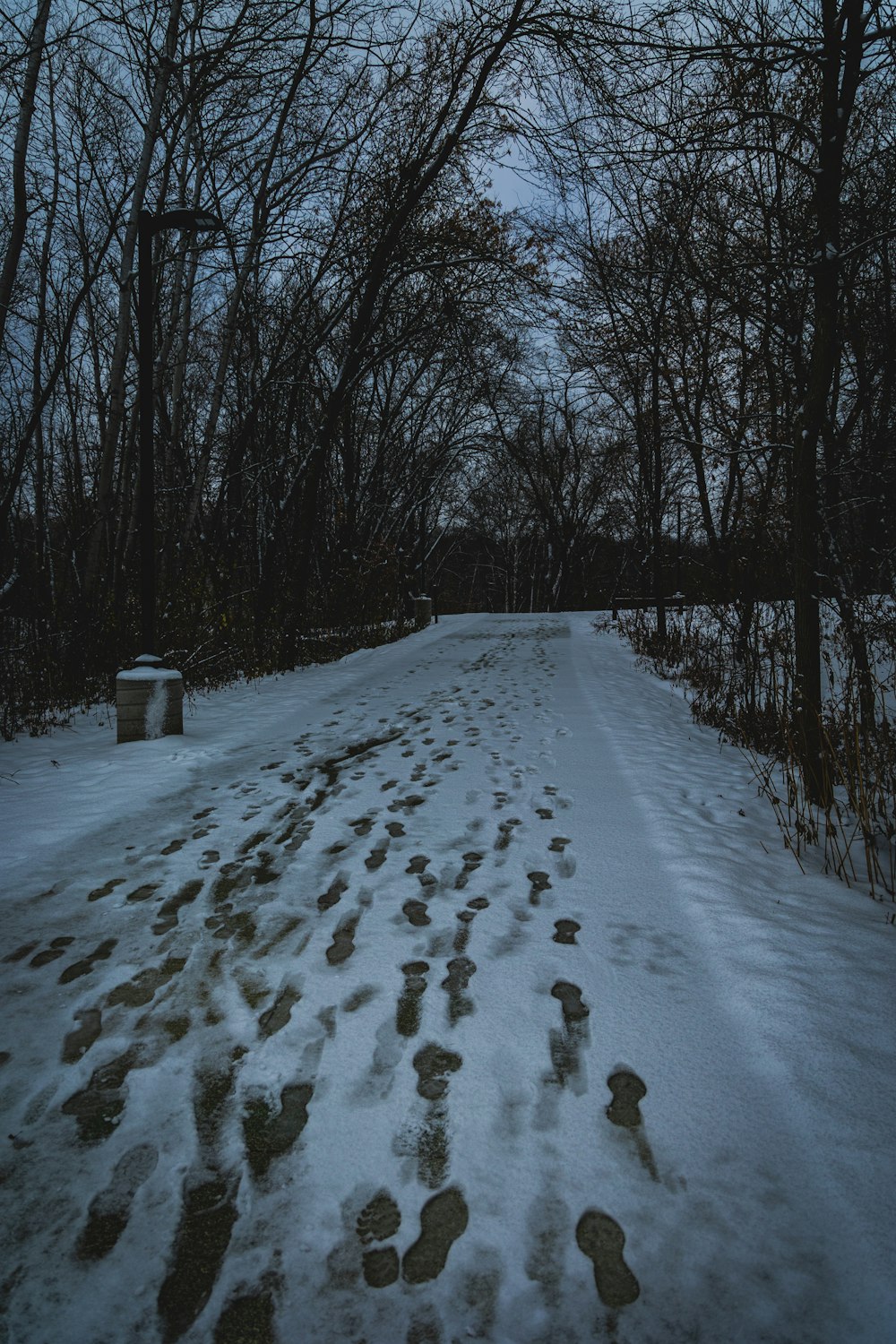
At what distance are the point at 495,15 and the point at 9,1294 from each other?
37.7ft

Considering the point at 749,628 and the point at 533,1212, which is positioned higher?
the point at 749,628

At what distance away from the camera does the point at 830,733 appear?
4090mm

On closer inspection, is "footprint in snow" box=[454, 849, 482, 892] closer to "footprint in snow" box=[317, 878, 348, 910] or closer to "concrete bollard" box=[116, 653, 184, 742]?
"footprint in snow" box=[317, 878, 348, 910]

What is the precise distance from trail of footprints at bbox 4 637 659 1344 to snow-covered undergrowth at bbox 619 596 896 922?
1.46 metres

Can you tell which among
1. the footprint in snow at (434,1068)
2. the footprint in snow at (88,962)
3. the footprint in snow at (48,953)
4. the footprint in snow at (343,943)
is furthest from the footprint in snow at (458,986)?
the footprint in snow at (48,953)

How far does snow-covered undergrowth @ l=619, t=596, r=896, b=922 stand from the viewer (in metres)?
3.28

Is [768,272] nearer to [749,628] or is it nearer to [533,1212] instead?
[749,628]

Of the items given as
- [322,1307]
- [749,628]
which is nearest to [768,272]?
[749,628]

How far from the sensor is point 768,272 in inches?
181

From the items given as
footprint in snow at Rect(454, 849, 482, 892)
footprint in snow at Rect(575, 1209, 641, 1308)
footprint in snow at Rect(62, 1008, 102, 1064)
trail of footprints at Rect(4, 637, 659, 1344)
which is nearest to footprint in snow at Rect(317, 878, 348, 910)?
trail of footprints at Rect(4, 637, 659, 1344)

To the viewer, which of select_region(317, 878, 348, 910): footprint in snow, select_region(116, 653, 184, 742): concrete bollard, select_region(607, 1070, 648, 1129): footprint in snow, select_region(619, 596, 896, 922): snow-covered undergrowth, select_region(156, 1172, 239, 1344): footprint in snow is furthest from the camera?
select_region(116, 653, 184, 742): concrete bollard

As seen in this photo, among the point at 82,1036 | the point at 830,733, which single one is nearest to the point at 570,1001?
the point at 82,1036

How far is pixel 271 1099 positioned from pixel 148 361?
569 cm

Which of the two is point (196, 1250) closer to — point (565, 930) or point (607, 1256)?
point (607, 1256)
